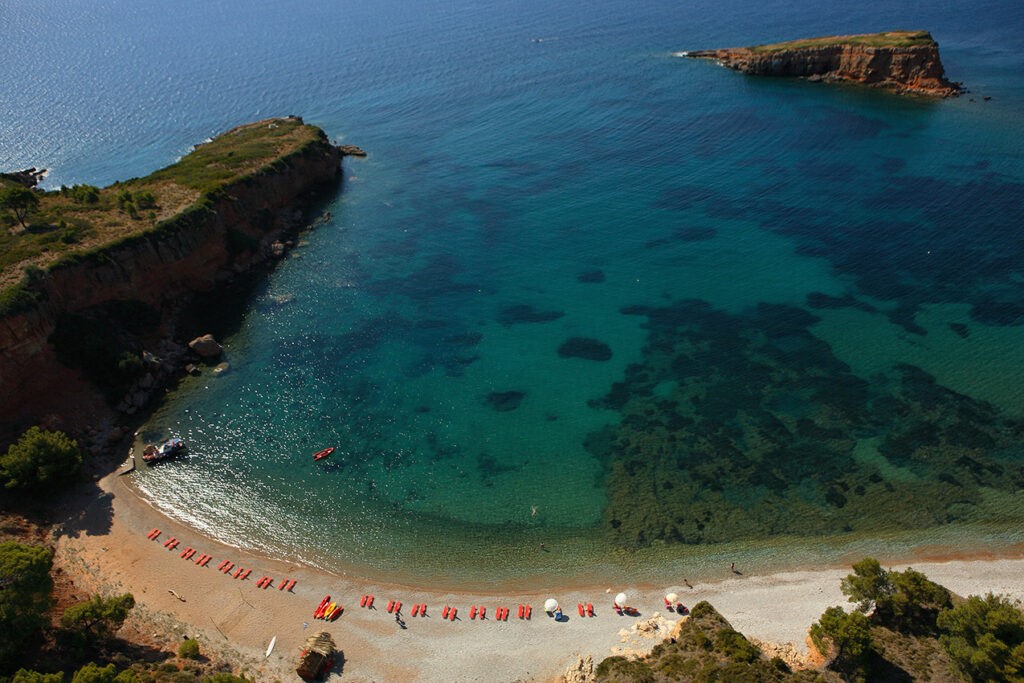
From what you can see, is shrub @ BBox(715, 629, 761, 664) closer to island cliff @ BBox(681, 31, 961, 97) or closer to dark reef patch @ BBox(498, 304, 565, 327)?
dark reef patch @ BBox(498, 304, 565, 327)

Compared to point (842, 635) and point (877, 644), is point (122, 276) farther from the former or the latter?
point (877, 644)

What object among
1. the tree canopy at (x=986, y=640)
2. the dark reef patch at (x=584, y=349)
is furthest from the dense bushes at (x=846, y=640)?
the dark reef patch at (x=584, y=349)

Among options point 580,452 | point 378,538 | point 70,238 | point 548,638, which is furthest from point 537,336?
point 70,238

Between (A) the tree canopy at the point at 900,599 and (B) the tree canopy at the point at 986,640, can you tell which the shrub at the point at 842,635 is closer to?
(A) the tree canopy at the point at 900,599

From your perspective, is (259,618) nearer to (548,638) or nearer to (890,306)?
(548,638)

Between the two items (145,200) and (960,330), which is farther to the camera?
(145,200)

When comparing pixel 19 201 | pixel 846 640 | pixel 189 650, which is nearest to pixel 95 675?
pixel 189 650
